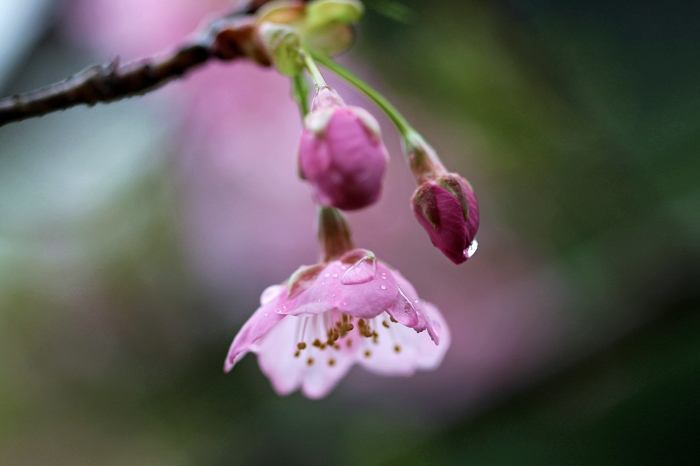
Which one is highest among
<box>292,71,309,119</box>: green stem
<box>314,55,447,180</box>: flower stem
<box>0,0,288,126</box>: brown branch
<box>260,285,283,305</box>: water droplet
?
<box>0,0,288,126</box>: brown branch

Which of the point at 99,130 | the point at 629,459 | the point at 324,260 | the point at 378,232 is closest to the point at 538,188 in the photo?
the point at 378,232

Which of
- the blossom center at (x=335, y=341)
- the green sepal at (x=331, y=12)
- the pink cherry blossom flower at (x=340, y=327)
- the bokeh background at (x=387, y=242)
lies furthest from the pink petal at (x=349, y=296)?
the bokeh background at (x=387, y=242)

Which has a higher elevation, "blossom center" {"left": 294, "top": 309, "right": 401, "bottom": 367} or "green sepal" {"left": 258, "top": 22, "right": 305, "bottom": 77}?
"green sepal" {"left": 258, "top": 22, "right": 305, "bottom": 77}

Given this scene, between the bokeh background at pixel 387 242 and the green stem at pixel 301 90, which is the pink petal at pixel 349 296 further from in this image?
the bokeh background at pixel 387 242

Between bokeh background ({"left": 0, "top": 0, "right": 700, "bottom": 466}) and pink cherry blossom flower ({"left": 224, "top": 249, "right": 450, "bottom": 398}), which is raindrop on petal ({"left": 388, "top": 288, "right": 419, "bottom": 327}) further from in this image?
bokeh background ({"left": 0, "top": 0, "right": 700, "bottom": 466})

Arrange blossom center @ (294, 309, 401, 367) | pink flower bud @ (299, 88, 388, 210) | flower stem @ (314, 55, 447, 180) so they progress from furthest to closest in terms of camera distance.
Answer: blossom center @ (294, 309, 401, 367) → flower stem @ (314, 55, 447, 180) → pink flower bud @ (299, 88, 388, 210)

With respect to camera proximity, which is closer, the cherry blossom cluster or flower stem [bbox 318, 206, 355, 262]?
the cherry blossom cluster

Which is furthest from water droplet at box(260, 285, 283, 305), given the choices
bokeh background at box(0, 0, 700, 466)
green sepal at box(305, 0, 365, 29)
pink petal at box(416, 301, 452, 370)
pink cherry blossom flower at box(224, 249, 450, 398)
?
bokeh background at box(0, 0, 700, 466)

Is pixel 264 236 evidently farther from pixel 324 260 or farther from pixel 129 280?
pixel 324 260
